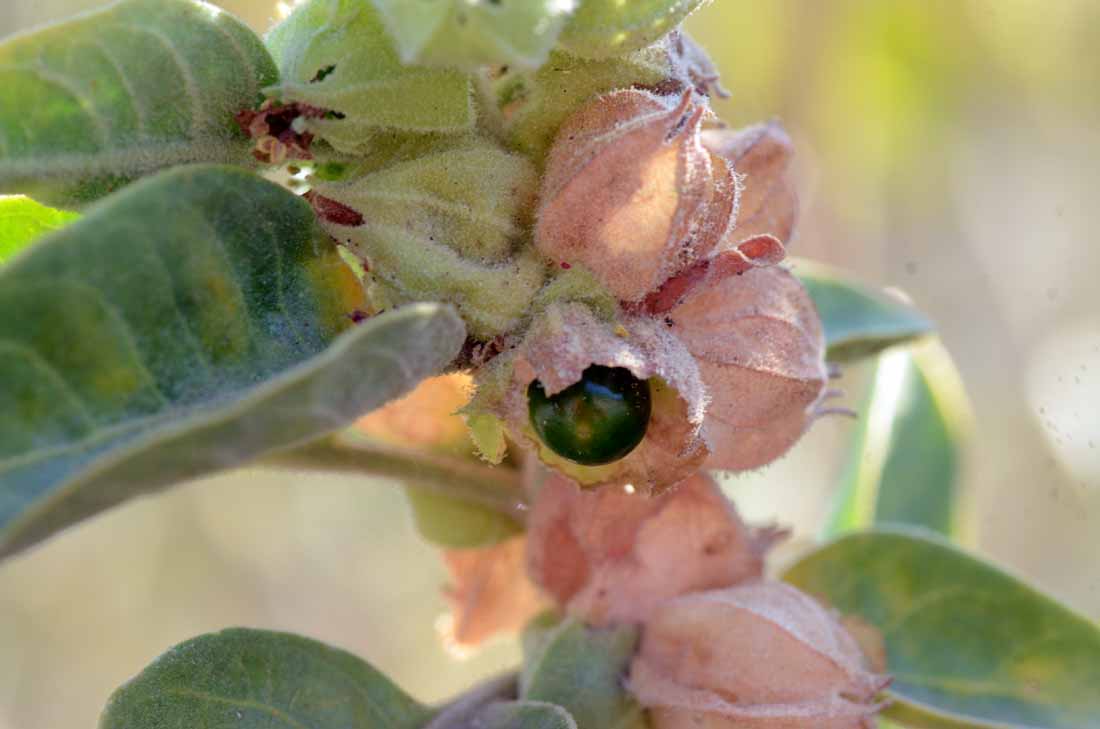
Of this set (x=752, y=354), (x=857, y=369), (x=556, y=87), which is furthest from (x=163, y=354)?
(x=857, y=369)

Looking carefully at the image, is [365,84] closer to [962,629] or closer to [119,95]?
[119,95]

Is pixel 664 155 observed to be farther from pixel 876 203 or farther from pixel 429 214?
pixel 876 203

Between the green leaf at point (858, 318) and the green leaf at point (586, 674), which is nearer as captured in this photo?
the green leaf at point (586, 674)

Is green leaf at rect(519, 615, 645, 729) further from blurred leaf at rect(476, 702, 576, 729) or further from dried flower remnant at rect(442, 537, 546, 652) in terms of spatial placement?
dried flower remnant at rect(442, 537, 546, 652)

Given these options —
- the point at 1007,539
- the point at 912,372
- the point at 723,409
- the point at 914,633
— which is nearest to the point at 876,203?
the point at 1007,539

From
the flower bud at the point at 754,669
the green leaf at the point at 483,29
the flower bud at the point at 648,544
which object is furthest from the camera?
the flower bud at the point at 648,544

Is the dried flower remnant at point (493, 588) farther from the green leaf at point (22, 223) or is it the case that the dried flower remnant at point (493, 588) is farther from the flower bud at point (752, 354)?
the green leaf at point (22, 223)

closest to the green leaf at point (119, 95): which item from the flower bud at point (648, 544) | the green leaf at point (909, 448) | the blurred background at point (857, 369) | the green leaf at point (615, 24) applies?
the green leaf at point (615, 24)
